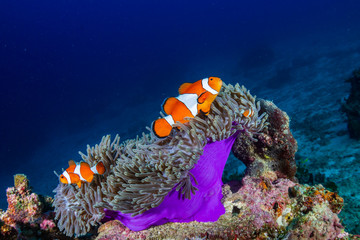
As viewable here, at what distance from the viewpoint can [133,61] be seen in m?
58.4

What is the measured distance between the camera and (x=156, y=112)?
A: 18.9 meters

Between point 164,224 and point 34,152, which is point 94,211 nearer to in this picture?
point 164,224

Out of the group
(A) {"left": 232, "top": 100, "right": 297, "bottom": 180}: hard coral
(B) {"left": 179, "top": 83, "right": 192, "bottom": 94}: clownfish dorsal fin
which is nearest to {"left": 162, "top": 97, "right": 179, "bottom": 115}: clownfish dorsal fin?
(B) {"left": 179, "top": 83, "right": 192, "bottom": 94}: clownfish dorsal fin

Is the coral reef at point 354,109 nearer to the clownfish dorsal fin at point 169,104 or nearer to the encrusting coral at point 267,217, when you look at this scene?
the encrusting coral at point 267,217

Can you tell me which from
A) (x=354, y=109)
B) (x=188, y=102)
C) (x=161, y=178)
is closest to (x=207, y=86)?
(x=188, y=102)

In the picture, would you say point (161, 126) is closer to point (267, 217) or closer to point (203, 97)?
point (203, 97)

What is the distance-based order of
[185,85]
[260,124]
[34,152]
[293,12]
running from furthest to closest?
[293,12] → [34,152] → [260,124] → [185,85]

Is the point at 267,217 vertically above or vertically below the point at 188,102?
below

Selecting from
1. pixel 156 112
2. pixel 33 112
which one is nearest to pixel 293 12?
pixel 156 112

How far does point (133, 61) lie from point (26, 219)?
59551 millimetres

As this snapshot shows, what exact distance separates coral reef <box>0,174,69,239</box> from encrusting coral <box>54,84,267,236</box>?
32 centimetres

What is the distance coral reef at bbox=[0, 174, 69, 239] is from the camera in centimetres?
221

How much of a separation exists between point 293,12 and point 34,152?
79354 mm

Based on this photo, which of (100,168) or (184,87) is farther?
(100,168)
